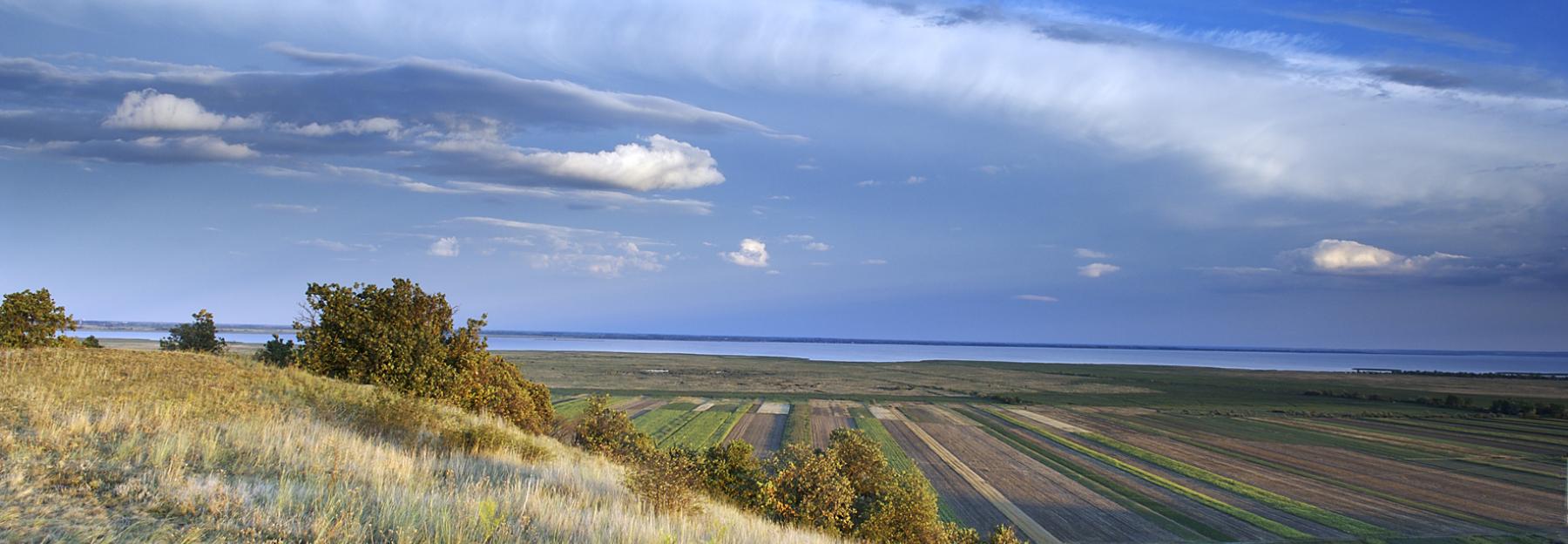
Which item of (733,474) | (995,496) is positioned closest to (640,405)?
(995,496)

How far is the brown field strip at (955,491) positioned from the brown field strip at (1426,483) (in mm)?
28078

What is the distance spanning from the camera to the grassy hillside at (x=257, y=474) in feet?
24.7

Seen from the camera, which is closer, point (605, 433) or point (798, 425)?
point (605, 433)

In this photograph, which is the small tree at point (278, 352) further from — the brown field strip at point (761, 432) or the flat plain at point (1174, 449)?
the brown field strip at point (761, 432)

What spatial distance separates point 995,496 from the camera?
4666 cm

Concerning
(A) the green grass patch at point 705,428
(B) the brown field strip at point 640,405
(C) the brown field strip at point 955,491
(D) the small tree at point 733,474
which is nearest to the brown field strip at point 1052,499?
(C) the brown field strip at point 955,491

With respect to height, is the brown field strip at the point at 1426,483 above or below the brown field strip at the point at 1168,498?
above

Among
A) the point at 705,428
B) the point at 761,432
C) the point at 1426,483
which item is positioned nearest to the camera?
the point at 1426,483

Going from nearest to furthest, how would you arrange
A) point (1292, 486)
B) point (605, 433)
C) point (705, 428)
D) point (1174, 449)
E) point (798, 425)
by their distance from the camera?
1. point (605, 433)
2. point (1292, 486)
3. point (1174, 449)
4. point (705, 428)
5. point (798, 425)

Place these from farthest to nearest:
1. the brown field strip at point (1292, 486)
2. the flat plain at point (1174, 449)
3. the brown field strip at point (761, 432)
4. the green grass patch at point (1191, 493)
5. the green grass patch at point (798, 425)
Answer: the green grass patch at point (798, 425)
the brown field strip at point (761, 432)
the brown field strip at point (1292, 486)
the flat plain at point (1174, 449)
the green grass patch at point (1191, 493)

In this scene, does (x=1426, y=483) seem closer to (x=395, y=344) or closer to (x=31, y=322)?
(x=395, y=344)

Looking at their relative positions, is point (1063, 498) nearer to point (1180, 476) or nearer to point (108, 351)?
point (1180, 476)

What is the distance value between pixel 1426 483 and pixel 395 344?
65317mm

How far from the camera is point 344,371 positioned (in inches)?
1133
